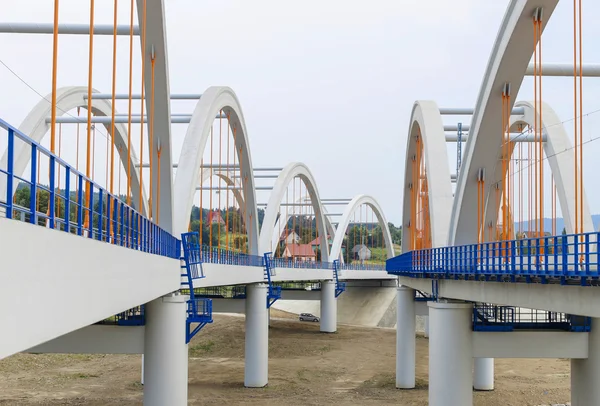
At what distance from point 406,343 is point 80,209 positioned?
107 feet

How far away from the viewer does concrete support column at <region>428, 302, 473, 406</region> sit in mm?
26297

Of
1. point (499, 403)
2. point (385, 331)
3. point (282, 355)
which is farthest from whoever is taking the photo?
point (385, 331)

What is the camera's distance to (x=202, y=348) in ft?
197

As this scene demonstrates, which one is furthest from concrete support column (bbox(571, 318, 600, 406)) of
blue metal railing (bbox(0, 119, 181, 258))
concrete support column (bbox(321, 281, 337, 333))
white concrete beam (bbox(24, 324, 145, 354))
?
concrete support column (bbox(321, 281, 337, 333))

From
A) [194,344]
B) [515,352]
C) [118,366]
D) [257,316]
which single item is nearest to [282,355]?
[194,344]

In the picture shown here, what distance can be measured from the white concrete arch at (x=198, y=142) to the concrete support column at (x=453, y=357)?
8.48 m

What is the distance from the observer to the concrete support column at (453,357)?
26.3 m

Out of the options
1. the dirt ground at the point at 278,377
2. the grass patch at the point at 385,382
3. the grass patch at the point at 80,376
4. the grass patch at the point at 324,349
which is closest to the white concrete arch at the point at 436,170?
the dirt ground at the point at 278,377

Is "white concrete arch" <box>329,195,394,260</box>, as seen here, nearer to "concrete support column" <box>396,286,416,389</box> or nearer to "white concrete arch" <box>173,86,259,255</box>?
"concrete support column" <box>396,286,416,389</box>

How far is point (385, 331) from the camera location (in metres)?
79.9

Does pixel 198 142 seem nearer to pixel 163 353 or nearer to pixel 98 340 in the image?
pixel 163 353

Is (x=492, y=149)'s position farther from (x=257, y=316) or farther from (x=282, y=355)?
(x=282, y=355)

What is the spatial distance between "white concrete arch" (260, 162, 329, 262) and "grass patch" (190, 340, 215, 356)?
8138 millimetres

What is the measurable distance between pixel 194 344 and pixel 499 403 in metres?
28.8
